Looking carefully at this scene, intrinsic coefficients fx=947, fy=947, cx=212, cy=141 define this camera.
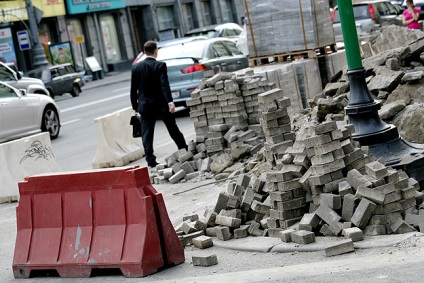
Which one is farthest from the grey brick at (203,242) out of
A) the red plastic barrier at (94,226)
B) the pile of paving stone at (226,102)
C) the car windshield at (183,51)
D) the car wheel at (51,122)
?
the car windshield at (183,51)

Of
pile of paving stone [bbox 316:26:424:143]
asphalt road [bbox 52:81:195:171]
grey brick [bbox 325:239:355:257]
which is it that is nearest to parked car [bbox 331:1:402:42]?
asphalt road [bbox 52:81:195:171]

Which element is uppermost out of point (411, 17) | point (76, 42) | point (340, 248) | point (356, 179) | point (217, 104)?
point (76, 42)

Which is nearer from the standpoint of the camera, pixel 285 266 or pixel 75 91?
pixel 285 266

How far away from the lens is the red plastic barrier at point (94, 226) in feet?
25.6

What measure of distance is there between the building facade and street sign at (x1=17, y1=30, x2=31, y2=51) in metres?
0.70

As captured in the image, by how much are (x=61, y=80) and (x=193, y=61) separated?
1806 cm

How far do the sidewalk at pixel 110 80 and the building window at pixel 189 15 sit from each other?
29.7 ft

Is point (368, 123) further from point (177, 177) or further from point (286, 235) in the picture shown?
point (177, 177)

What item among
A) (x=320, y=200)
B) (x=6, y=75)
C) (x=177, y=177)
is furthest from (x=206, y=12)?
(x=320, y=200)

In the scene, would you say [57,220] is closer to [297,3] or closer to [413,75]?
[413,75]

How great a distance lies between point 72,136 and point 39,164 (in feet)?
23.4

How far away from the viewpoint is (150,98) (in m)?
14.0

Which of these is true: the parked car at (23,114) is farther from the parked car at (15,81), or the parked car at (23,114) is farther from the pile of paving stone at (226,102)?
the pile of paving stone at (226,102)

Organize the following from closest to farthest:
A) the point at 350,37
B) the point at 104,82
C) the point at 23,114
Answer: the point at 350,37
the point at 23,114
the point at 104,82
